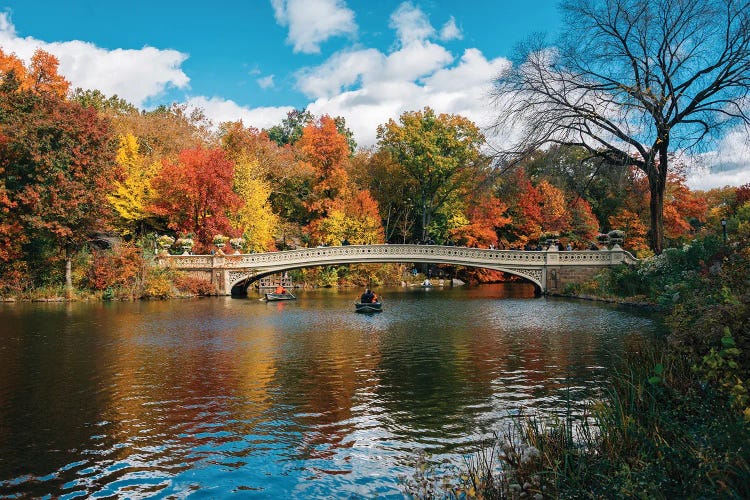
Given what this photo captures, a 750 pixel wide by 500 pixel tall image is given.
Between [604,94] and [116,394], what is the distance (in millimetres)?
21026

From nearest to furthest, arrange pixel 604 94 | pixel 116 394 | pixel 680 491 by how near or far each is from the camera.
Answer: pixel 680 491 → pixel 116 394 → pixel 604 94

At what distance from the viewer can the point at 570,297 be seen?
109ft

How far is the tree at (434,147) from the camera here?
160 ft

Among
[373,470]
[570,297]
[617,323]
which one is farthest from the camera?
[570,297]

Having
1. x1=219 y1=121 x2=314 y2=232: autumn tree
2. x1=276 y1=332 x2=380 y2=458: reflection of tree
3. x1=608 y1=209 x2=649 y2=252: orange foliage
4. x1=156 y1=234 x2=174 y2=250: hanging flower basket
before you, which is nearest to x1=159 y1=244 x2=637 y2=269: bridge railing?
x1=156 y1=234 x2=174 y2=250: hanging flower basket

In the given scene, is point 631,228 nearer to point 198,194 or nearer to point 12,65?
point 198,194

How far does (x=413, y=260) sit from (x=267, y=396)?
27687 mm

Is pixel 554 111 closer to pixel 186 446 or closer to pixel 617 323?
pixel 617 323

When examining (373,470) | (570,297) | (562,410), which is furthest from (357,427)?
(570,297)

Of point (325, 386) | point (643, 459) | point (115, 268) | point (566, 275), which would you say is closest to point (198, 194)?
point (115, 268)

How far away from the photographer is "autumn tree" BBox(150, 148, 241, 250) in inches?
1542

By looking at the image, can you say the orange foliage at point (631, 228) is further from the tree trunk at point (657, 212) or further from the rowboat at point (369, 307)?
the rowboat at point (369, 307)

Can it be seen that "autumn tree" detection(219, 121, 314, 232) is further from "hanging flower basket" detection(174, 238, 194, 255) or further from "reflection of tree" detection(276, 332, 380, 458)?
"reflection of tree" detection(276, 332, 380, 458)

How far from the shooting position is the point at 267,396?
10742mm
